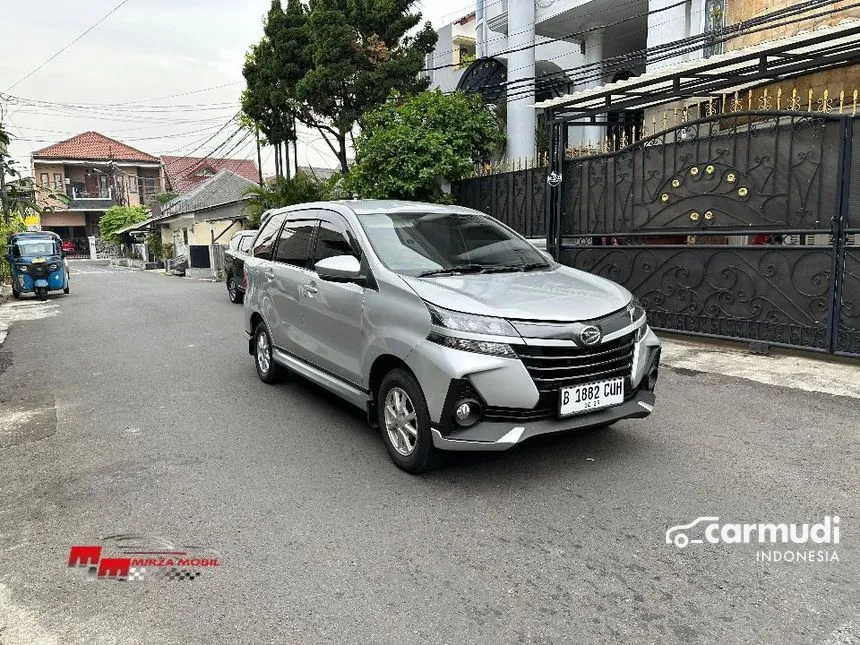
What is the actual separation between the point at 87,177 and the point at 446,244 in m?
62.2

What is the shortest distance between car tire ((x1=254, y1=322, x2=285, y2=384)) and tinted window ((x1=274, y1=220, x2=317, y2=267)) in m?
0.81

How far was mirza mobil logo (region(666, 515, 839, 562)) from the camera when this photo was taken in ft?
10.2

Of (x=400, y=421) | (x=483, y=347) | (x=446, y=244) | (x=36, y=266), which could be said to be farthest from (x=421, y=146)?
(x=36, y=266)

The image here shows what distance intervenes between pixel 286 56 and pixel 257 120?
118 inches

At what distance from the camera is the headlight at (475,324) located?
371cm

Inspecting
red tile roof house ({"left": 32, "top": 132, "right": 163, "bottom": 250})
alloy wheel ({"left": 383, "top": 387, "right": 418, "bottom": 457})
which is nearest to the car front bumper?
alloy wheel ({"left": 383, "top": 387, "right": 418, "bottom": 457})

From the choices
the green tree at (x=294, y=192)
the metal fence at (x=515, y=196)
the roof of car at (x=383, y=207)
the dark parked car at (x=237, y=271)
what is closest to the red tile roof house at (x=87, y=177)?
the green tree at (x=294, y=192)

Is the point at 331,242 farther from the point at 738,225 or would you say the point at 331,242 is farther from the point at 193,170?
the point at 193,170

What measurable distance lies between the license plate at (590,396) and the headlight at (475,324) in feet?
1.61

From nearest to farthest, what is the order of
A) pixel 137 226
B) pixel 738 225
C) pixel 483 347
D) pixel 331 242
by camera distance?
pixel 483 347
pixel 331 242
pixel 738 225
pixel 137 226

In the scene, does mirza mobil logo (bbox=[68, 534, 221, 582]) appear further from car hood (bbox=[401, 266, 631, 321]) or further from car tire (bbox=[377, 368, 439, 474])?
car hood (bbox=[401, 266, 631, 321])

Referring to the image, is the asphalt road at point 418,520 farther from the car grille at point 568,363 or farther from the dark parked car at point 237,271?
the dark parked car at point 237,271

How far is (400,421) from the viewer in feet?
13.6

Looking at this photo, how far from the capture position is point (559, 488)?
3855 mm
